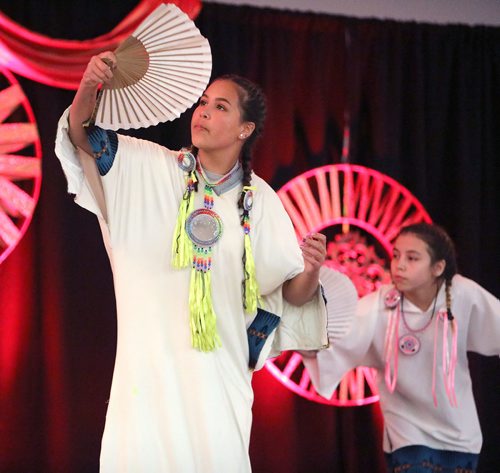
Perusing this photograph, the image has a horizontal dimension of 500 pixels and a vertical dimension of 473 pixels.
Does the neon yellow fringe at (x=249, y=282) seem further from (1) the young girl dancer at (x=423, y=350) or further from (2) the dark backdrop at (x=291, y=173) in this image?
(2) the dark backdrop at (x=291, y=173)

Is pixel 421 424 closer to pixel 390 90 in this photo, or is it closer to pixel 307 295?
pixel 307 295

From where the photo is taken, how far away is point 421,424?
3.24 metres

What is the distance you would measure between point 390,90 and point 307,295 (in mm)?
2003

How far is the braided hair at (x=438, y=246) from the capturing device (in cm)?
336

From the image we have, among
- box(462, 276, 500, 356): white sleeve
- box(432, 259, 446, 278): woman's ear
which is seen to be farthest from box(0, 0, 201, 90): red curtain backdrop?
box(462, 276, 500, 356): white sleeve

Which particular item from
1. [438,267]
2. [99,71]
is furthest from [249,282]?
[438,267]

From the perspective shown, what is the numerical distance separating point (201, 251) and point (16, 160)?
4.97 ft

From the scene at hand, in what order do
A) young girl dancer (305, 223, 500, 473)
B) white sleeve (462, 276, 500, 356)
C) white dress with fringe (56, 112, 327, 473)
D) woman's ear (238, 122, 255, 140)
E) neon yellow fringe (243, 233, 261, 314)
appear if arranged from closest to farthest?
white dress with fringe (56, 112, 327, 473) < neon yellow fringe (243, 233, 261, 314) < woman's ear (238, 122, 255, 140) < young girl dancer (305, 223, 500, 473) < white sleeve (462, 276, 500, 356)

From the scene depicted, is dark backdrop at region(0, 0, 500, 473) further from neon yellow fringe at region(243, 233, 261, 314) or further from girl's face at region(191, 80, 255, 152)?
neon yellow fringe at region(243, 233, 261, 314)

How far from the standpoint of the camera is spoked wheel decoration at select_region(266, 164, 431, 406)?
12.4ft

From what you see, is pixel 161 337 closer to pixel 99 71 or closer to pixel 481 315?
pixel 99 71

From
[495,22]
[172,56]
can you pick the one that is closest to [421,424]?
[172,56]

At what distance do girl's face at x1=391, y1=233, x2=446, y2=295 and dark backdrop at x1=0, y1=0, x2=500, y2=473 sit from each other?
732 mm

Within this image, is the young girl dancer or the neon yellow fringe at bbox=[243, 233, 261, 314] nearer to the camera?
the neon yellow fringe at bbox=[243, 233, 261, 314]
